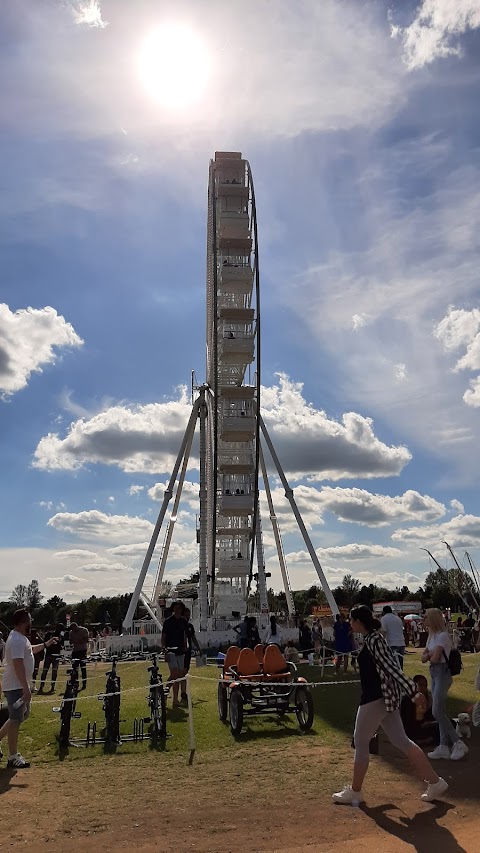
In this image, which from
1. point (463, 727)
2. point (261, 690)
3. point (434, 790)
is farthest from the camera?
point (261, 690)

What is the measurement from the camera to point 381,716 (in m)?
6.18

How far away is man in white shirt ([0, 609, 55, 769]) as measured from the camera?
8.06 m

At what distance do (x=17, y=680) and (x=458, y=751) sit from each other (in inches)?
199

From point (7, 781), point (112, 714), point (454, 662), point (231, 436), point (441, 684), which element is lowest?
point (7, 781)

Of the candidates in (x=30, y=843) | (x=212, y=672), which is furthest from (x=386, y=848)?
(x=212, y=672)

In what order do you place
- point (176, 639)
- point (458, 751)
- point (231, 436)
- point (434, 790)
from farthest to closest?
point (231, 436) < point (176, 639) < point (458, 751) < point (434, 790)

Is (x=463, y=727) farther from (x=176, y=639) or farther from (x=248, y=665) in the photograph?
(x=176, y=639)

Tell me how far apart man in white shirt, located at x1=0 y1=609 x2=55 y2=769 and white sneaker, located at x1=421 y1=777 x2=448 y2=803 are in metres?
4.52

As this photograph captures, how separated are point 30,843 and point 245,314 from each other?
109 ft

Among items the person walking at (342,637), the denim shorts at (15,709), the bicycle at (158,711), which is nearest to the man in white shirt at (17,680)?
the denim shorts at (15,709)

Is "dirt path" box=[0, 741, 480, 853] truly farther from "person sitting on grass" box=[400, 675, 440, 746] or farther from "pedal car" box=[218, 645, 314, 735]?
"pedal car" box=[218, 645, 314, 735]

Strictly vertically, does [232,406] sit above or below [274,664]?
above

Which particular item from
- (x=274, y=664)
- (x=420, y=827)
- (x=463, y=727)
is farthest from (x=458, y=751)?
(x=274, y=664)

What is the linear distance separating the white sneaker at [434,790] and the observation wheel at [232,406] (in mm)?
29730
